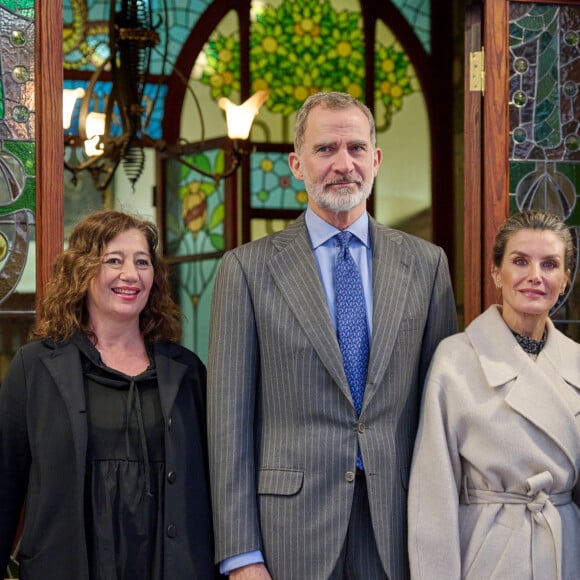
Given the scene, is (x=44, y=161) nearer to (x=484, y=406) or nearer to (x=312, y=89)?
(x=484, y=406)

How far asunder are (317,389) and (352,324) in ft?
0.65

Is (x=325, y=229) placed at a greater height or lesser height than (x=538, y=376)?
greater

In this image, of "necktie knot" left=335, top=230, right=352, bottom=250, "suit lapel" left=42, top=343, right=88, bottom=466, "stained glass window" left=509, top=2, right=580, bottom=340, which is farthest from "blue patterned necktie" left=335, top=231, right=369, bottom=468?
"stained glass window" left=509, top=2, right=580, bottom=340

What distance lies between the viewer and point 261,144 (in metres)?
7.21

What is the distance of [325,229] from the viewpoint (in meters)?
2.98

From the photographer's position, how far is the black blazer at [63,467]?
9.11ft

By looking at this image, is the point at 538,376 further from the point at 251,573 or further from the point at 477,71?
the point at 477,71

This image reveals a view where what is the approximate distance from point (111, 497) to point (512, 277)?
117 cm

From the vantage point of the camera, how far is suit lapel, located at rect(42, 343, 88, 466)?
2.78m

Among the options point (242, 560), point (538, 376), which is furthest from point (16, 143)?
point (538, 376)

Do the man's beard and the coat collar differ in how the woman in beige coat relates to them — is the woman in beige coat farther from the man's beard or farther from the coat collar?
the man's beard

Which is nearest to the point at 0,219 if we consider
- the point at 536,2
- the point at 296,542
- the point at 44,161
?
the point at 44,161

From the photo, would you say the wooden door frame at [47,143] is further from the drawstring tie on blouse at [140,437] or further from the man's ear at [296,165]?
the man's ear at [296,165]

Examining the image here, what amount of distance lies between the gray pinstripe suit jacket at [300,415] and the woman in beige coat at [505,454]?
0.08 metres
